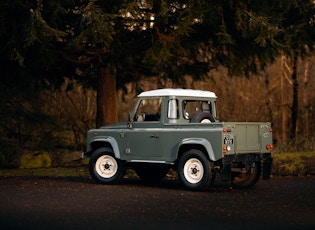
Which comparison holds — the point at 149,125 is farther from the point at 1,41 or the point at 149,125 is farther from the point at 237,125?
the point at 1,41

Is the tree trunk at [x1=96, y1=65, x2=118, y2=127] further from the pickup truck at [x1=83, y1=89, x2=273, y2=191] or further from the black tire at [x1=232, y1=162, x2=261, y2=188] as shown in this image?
the black tire at [x1=232, y1=162, x2=261, y2=188]

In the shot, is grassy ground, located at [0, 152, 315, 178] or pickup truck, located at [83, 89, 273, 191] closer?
pickup truck, located at [83, 89, 273, 191]

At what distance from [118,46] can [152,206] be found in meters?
9.10

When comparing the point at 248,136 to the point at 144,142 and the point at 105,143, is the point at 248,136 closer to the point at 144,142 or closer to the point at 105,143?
the point at 144,142

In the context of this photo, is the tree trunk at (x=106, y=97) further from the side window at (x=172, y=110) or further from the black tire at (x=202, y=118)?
the black tire at (x=202, y=118)

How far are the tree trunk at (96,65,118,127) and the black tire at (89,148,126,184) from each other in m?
6.31

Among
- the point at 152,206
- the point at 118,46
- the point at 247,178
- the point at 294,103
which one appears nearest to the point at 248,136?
the point at 247,178

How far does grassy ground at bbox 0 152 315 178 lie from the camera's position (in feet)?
59.2

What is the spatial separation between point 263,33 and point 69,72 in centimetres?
757

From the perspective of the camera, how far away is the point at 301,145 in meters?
24.6

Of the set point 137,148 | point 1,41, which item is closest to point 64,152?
point 1,41

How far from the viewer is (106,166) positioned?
15602 millimetres

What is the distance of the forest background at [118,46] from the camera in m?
18.2

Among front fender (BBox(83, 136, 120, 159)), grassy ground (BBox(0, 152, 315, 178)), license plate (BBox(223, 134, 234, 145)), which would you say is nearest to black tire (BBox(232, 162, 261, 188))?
license plate (BBox(223, 134, 234, 145))
